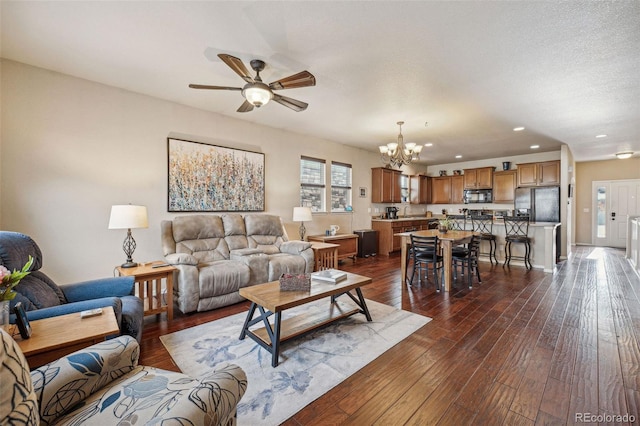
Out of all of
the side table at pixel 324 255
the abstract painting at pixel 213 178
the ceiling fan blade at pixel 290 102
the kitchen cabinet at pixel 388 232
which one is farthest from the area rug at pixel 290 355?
the kitchen cabinet at pixel 388 232

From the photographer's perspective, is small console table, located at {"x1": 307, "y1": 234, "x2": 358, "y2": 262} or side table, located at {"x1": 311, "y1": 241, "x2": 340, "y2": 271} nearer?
side table, located at {"x1": 311, "y1": 241, "x2": 340, "y2": 271}

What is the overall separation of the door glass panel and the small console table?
8.11m

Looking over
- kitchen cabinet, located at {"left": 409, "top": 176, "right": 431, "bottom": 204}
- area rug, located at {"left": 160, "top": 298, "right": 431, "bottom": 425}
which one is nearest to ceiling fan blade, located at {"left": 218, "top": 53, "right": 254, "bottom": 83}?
area rug, located at {"left": 160, "top": 298, "right": 431, "bottom": 425}

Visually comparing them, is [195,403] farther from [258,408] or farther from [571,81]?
[571,81]

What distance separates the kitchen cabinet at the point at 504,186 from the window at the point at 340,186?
4.35 metres

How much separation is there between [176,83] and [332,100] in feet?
6.48

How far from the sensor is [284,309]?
2.04 metres

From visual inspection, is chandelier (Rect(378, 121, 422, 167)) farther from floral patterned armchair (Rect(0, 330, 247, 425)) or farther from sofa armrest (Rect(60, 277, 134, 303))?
floral patterned armchair (Rect(0, 330, 247, 425))

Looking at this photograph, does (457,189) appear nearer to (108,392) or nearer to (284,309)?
(284,309)

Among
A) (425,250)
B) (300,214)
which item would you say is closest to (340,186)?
(300,214)

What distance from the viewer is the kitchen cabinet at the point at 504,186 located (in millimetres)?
7328

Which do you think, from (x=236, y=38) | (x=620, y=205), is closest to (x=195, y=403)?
(x=236, y=38)

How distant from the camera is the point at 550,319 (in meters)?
2.91

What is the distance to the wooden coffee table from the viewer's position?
6.91 ft
